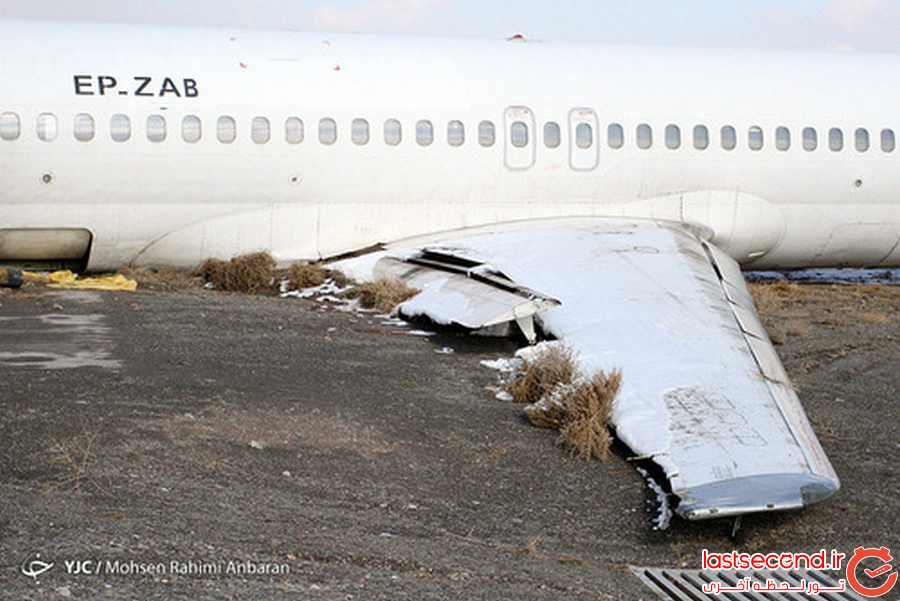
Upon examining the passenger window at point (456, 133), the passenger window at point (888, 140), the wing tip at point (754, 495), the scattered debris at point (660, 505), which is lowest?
the scattered debris at point (660, 505)

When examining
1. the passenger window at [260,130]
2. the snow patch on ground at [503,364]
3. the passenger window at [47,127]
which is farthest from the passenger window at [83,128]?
the snow patch on ground at [503,364]

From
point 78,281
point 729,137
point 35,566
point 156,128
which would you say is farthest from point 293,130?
point 35,566

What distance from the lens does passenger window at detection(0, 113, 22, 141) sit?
14.7 m

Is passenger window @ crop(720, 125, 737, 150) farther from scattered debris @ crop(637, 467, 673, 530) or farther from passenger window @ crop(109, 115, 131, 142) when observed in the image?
scattered debris @ crop(637, 467, 673, 530)

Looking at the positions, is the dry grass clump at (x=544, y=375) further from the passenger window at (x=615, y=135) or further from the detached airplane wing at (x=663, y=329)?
the passenger window at (x=615, y=135)

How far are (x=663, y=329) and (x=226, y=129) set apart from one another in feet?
22.0

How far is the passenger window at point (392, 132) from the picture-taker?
16.1 m

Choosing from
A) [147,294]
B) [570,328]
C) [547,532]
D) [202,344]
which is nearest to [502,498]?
[547,532]

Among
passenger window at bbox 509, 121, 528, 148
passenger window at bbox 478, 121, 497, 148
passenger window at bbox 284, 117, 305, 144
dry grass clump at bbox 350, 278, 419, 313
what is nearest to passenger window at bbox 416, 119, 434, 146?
passenger window at bbox 478, 121, 497, 148

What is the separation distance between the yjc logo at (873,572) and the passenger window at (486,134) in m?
9.75

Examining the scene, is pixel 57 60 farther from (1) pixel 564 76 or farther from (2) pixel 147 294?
(1) pixel 564 76

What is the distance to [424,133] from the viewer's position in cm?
1620

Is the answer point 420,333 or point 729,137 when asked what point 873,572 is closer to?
point 420,333

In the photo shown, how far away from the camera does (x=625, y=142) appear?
55.2ft
